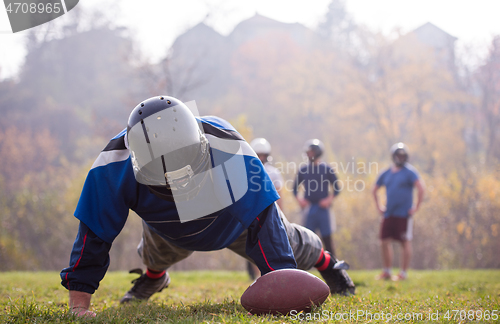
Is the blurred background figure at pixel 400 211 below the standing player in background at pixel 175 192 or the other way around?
below

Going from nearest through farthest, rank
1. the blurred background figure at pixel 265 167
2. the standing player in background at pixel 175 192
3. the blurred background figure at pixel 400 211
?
the standing player in background at pixel 175 192 < the blurred background figure at pixel 265 167 < the blurred background figure at pixel 400 211

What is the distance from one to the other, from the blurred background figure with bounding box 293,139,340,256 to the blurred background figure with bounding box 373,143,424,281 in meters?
1.03

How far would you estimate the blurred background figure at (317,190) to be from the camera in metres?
6.82

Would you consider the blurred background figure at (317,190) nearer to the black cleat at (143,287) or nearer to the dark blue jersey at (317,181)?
the dark blue jersey at (317,181)

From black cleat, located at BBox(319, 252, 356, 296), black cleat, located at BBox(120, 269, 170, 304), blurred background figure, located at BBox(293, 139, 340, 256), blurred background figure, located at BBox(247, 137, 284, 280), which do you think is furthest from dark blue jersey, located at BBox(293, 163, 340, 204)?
black cleat, located at BBox(120, 269, 170, 304)

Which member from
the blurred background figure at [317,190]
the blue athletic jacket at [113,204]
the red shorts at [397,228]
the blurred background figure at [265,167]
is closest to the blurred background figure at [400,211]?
the red shorts at [397,228]

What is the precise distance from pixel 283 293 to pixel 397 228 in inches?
208

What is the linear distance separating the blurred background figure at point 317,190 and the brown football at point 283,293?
4.43m

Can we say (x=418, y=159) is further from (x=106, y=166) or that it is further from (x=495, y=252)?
(x=106, y=166)

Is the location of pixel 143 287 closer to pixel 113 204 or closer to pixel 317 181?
pixel 113 204

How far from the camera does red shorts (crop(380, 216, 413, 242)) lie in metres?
6.95

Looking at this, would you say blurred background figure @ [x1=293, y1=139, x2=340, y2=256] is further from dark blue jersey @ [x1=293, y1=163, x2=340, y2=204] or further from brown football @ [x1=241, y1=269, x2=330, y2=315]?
brown football @ [x1=241, y1=269, x2=330, y2=315]

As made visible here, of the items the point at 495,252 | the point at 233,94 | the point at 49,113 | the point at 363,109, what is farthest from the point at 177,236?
the point at 49,113

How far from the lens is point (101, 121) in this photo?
15.9 metres
